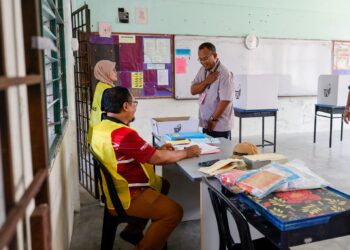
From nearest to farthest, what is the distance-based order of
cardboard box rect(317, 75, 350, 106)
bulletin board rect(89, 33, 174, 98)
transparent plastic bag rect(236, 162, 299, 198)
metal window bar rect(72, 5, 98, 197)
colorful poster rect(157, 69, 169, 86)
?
transparent plastic bag rect(236, 162, 299, 198)
metal window bar rect(72, 5, 98, 197)
cardboard box rect(317, 75, 350, 106)
bulletin board rect(89, 33, 174, 98)
colorful poster rect(157, 69, 169, 86)

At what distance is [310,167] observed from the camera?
4.15 metres

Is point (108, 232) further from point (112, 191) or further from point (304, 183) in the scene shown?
point (304, 183)

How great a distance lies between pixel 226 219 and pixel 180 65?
4322 millimetres

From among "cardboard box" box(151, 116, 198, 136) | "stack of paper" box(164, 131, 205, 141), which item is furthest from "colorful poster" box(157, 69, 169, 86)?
"stack of paper" box(164, 131, 205, 141)

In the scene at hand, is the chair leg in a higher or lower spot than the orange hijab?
lower

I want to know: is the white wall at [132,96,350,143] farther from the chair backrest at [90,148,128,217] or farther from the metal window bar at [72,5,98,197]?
the chair backrest at [90,148,128,217]

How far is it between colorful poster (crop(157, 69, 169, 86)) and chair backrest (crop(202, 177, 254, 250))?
4108 millimetres

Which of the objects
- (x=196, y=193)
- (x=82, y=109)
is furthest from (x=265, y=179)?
(x=82, y=109)

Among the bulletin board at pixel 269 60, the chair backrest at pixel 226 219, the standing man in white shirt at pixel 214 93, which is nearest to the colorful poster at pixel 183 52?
the bulletin board at pixel 269 60

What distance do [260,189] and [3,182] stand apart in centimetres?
101

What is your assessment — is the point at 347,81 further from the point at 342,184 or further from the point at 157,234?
the point at 157,234

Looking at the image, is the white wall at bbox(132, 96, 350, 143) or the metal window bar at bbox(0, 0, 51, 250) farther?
the white wall at bbox(132, 96, 350, 143)

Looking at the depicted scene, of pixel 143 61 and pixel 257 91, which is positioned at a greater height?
pixel 143 61

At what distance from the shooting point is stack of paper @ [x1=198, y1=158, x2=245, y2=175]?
1.76 meters
